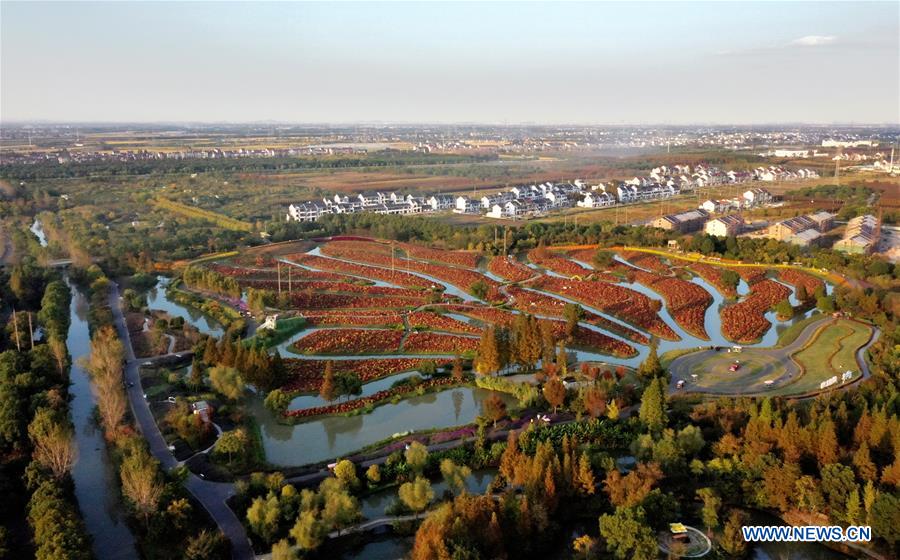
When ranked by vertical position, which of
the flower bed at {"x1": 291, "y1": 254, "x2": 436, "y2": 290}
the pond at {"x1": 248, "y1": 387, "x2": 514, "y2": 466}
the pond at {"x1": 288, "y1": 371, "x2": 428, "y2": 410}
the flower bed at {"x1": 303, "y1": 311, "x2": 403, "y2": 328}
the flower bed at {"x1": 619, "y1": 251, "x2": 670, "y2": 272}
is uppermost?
the flower bed at {"x1": 619, "y1": 251, "x2": 670, "y2": 272}

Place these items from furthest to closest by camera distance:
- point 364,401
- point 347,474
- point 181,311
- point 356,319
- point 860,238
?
1. point 860,238
2. point 181,311
3. point 356,319
4. point 364,401
5. point 347,474

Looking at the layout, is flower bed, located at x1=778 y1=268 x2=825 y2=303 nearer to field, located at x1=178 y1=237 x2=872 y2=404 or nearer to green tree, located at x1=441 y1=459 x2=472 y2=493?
field, located at x1=178 y1=237 x2=872 y2=404

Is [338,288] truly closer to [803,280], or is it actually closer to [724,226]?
[803,280]

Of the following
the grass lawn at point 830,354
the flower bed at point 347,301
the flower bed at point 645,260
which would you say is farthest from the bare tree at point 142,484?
the flower bed at point 645,260

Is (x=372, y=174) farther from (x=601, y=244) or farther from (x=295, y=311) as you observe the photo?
(x=295, y=311)

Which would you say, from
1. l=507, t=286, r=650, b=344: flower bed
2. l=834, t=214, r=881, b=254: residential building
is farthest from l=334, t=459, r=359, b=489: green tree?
l=834, t=214, r=881, b=254: residential building

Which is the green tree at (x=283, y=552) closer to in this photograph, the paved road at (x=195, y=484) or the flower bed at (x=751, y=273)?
the paved road at (x=195, y=484)

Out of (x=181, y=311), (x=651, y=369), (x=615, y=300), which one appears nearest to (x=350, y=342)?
(x=181, y=311)
